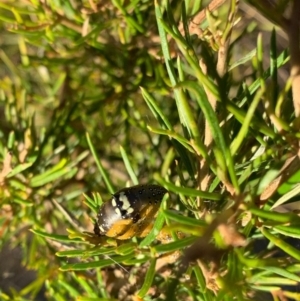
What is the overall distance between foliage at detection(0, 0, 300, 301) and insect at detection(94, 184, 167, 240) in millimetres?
12

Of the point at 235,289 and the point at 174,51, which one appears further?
the point at 174,51

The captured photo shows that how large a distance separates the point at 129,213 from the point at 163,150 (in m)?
0.39

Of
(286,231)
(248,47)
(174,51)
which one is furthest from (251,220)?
(248,47)

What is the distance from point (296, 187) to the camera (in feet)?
1.10

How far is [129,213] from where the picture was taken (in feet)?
1.36

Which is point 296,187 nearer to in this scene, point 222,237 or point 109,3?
point 222,237

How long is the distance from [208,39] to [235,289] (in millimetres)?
222

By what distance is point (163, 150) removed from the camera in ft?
2.61

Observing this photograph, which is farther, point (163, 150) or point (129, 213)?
point (163, 150)

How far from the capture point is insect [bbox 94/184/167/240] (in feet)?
1.36

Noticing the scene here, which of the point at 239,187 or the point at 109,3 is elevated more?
the point at 109,3

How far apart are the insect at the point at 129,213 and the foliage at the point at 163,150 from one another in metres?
0.01

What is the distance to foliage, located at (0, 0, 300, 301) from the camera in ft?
1.07

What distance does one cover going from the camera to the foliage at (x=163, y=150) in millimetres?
325
